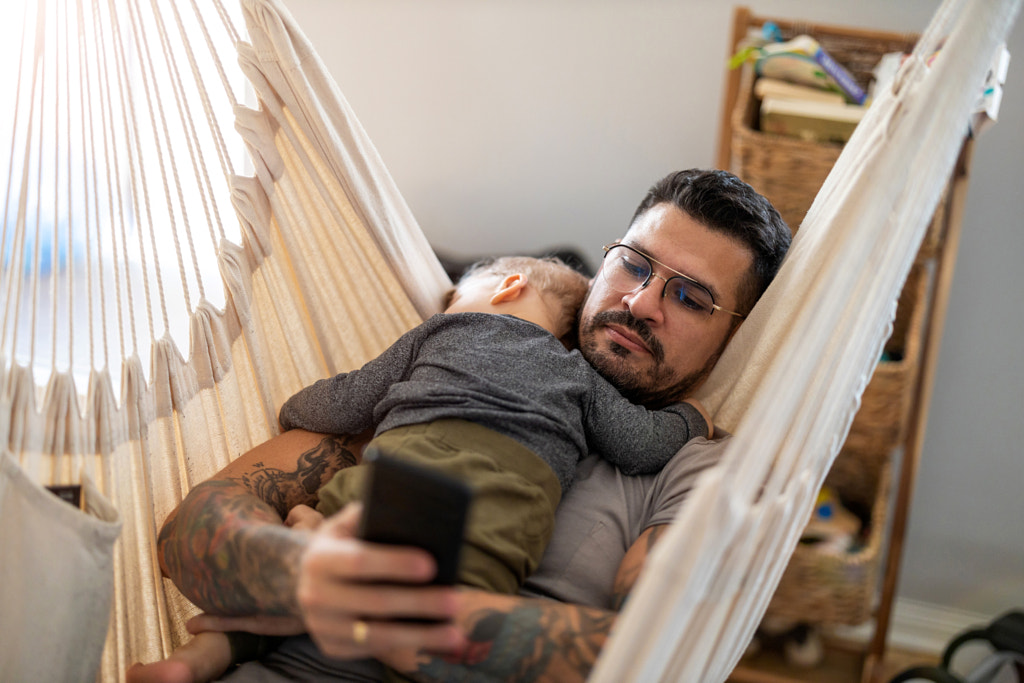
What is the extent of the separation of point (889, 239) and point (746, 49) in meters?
1.03

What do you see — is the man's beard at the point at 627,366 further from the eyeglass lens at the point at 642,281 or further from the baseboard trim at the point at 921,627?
the baseboard trim at the point at 921,627

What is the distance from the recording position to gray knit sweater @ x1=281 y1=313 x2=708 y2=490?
975 millimetres

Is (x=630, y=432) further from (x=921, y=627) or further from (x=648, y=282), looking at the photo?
(x=921, y=627)

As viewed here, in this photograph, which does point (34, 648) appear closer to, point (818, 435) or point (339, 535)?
point (339, 535)

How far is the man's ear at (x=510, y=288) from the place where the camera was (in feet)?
3.81

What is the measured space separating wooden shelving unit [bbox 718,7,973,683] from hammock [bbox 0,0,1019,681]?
2.40 feet

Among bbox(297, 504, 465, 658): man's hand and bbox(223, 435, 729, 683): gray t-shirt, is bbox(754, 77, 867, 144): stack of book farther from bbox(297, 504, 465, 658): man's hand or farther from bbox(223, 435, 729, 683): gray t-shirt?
bbox(297, 504, 465, 658): man's hand

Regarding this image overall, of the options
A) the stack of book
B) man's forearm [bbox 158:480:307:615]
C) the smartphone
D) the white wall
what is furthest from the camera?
the white wall

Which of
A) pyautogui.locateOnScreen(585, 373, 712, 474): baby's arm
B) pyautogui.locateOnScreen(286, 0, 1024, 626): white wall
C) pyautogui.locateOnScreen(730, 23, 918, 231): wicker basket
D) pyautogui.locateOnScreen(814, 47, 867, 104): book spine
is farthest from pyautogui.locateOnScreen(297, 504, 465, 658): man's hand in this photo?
pyautogui.locateOnScreen(286, 0, 1024, 626): white wall

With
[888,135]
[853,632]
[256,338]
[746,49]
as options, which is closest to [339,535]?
[256,338]

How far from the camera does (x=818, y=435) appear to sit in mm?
838

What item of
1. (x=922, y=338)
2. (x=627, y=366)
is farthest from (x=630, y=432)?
(x=922, y=338)

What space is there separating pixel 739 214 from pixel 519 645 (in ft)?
2.42

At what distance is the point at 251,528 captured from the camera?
79 centimetres
